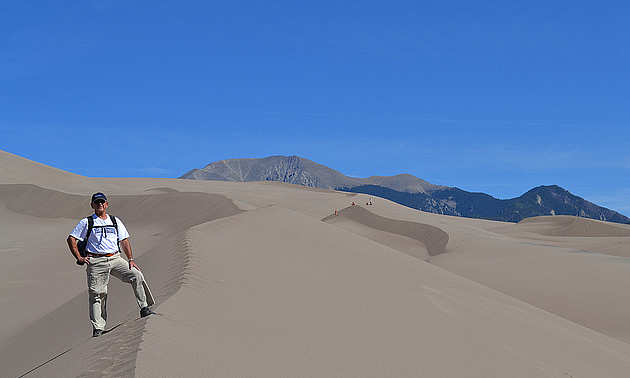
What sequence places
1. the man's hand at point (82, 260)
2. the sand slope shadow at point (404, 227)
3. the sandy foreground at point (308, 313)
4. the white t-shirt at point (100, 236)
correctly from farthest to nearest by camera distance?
the sand slope shadow at point (404, 227) → the white t-shirt at point (100, 236) → the man's hand at point (82, 260) → the sandy foreground at point (308, 313)

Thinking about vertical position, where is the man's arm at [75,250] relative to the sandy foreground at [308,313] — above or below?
above

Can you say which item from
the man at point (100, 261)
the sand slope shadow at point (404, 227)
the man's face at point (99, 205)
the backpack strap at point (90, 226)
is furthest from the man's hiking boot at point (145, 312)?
the sand slope shadow at point (404, 227)

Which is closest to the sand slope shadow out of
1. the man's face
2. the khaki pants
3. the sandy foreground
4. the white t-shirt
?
the sandy foreground

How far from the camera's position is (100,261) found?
227 inches

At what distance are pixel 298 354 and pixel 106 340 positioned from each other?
1.96 metres

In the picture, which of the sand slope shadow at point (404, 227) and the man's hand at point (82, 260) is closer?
the man's hand at point (82, 260)

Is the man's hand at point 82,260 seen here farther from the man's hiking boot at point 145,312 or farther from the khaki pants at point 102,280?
the man's hiking boot at point 145,312

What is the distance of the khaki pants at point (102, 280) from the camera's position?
5723 millimetres

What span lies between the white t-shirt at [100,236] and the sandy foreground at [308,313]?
872 mm

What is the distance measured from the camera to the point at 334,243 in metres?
14.0

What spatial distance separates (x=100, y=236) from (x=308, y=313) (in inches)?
106

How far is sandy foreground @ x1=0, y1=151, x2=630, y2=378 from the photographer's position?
5020 mm

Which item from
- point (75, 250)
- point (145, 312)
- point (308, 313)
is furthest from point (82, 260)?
point (308, 313)

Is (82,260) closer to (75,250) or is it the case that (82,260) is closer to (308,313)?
(75,250)
